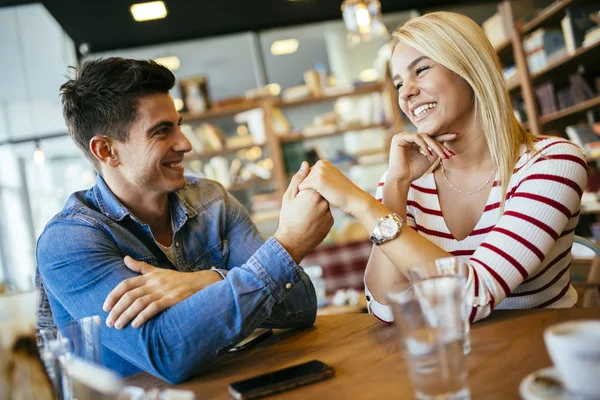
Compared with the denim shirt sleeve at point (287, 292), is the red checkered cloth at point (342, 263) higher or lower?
lower

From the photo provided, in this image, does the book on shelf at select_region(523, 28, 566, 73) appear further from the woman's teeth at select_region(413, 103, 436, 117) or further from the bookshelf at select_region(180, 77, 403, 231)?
the woman's teeth at select_region(413, 103, 436, 117)

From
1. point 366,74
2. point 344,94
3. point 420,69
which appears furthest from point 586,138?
point 420,69

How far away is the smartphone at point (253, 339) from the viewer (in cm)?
125

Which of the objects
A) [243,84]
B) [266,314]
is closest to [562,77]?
[243,84]

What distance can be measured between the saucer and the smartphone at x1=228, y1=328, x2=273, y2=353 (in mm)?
723

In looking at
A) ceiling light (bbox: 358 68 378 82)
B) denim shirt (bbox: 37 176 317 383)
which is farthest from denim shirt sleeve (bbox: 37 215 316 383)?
ceiling light (bbox: 358 68 378 82)

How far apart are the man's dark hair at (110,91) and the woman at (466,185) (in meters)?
0.60

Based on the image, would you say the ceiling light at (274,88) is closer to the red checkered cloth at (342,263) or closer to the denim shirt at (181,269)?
the red checkered cloth at (342,263)

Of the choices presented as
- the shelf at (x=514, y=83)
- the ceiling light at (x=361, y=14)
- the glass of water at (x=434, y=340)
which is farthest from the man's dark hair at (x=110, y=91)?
the shelf at (x=514, y=83)

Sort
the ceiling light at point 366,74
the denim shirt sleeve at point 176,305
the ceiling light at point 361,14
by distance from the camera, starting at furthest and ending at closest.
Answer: the ceiling light at point 366,74 < the ceiling light at point 361,14 < the denim shirt sleeve at point 176,305

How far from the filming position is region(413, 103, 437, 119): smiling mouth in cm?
160

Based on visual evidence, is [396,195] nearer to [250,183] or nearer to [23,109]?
[250,183]

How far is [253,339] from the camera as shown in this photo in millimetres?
1273

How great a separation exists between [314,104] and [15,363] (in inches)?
195
